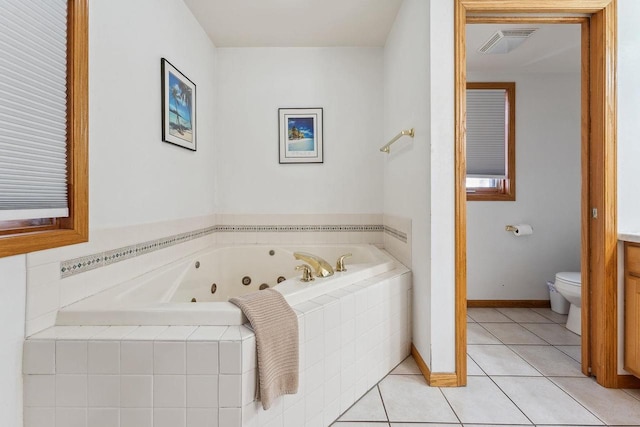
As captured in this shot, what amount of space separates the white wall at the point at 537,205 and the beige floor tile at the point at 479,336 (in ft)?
2.00

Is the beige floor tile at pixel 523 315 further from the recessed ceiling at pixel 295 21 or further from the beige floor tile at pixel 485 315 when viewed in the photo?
the recessed ceiling at pixel 295 21

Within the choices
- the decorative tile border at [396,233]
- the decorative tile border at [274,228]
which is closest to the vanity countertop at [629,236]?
the decorative tile border at [396,233]

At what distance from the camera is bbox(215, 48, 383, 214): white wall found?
2.77 metres

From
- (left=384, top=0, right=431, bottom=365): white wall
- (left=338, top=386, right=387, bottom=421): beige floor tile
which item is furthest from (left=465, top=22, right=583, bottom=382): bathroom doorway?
(left=338, top=386, right=387, bottom=421): beige floor tile

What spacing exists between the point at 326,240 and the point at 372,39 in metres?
1.67

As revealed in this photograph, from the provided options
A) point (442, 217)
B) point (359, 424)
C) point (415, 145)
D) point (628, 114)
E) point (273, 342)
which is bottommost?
point (359, 424)

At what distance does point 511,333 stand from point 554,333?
0.32 meters

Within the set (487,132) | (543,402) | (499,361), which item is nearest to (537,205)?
(487,132)

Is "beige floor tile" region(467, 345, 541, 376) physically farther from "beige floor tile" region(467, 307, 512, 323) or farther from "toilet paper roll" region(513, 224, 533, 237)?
"toilet paper roll" region(513, 224, 533, 237)

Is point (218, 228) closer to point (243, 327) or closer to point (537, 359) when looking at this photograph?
point (243, 327)

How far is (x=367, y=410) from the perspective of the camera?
148 centimetres

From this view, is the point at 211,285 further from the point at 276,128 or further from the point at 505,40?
the point at 505,40

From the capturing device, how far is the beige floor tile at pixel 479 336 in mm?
2234

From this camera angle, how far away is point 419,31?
183cm
